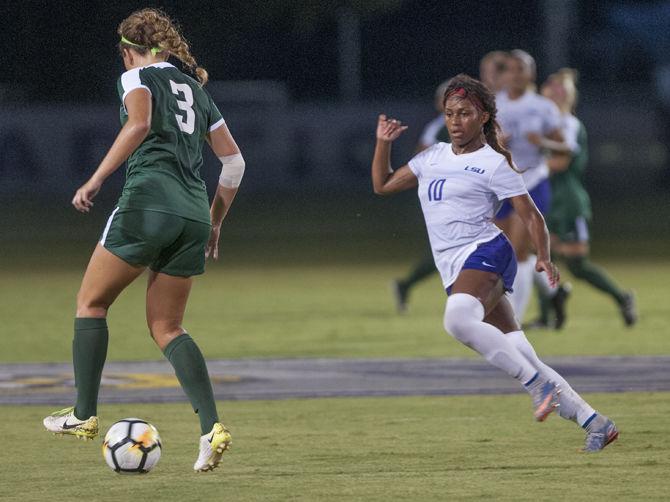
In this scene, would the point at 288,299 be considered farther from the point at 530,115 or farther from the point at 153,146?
the point at 153,146

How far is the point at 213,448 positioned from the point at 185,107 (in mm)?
1538

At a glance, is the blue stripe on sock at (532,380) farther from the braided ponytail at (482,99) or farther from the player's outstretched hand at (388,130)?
the player's outstretched hand at (388,130)

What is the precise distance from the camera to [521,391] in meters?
10.7

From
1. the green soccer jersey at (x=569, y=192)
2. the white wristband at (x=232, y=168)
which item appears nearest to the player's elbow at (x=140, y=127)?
the white wristband at (x=232, y=168)

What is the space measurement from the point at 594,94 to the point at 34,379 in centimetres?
3086

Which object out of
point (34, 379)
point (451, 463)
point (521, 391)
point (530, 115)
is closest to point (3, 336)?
point (34, 379)

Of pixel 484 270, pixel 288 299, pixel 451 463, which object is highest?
pixel 484 270

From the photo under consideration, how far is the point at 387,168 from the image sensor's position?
883cm

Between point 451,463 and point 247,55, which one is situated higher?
point 451,463

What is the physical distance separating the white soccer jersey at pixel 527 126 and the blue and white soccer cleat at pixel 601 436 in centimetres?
636

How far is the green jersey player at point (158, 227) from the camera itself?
7672 mm

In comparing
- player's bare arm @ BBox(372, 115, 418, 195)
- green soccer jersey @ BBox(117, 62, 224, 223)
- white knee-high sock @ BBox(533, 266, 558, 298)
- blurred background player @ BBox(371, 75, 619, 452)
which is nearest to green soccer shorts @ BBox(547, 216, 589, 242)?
white knee-high sock @ BBox(533, 266, 558, 298)

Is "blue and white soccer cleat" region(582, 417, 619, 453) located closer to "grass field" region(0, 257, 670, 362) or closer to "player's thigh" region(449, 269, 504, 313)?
"player's thigh" region(449, 269, 504, 313)

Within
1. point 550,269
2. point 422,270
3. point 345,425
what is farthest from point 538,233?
point 422,270
